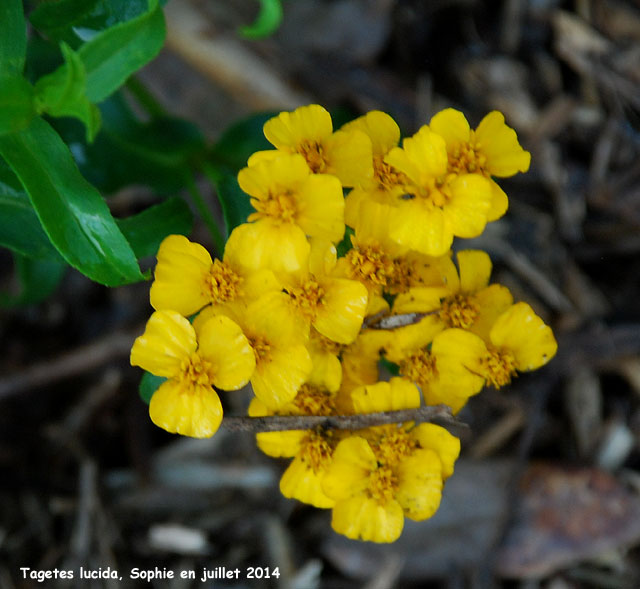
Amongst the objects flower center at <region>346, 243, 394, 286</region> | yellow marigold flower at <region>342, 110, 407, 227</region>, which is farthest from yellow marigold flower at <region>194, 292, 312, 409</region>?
yellow marigold flower at <region>342, 110, 407, 227</region>

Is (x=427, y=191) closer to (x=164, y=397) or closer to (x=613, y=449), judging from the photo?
(x=164, y=397)

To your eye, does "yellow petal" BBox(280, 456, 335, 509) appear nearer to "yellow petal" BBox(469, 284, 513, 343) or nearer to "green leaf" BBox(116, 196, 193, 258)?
"yellow petal" BBox(469, 284, 513, 343)

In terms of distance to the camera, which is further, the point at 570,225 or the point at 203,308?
the point at 570,225

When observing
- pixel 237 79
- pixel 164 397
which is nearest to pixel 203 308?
pixel 164 397

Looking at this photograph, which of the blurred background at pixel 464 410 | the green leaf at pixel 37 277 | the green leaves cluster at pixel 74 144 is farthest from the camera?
the blurred background at pixel 464 410

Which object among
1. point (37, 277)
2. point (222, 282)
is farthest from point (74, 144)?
point (222, 282)

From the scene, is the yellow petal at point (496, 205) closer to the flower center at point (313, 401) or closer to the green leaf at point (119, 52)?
the flower center at point (313, 401)

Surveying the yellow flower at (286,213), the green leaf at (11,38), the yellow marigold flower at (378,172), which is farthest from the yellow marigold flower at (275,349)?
the green leaf at (11,38)
